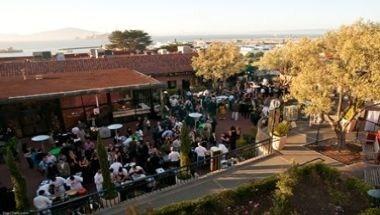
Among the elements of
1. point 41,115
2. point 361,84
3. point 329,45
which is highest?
point 329,45

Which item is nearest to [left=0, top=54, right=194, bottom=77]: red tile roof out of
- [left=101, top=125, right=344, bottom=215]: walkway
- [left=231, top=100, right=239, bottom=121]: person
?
[left=231, top=100, right=239, bottom=121]: person

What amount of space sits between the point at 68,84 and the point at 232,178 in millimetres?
13830

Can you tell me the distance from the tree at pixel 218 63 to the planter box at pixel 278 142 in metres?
16.8

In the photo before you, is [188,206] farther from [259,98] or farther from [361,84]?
[259,98]

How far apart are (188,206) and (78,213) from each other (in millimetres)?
3544

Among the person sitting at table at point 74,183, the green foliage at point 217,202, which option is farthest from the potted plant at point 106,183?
the green foliage at point 217,202

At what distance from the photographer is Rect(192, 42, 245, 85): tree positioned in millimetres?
30483

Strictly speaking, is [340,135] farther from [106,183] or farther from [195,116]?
[106,183]

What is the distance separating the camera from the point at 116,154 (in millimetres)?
13391

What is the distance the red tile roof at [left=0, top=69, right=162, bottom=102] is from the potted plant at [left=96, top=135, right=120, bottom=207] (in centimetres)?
1009

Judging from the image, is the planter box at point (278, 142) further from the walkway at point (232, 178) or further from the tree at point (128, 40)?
the tree at point (128, 40)

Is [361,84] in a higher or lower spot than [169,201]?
higher

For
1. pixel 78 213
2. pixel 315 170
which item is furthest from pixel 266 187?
pixel 78 213

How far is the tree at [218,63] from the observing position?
3048 centimetres
